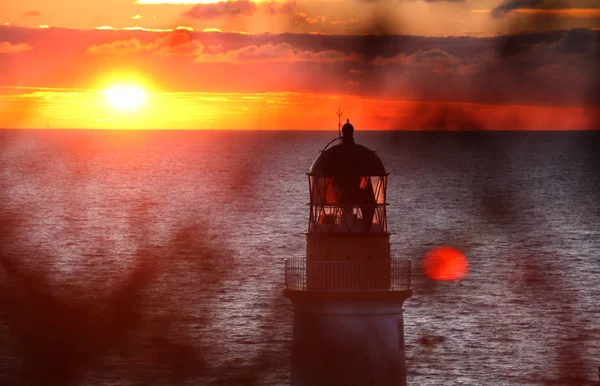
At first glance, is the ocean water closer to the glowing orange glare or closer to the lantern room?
the glowing orange glare

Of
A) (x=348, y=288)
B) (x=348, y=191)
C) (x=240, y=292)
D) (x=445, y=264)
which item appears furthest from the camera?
(x=445, y=264)

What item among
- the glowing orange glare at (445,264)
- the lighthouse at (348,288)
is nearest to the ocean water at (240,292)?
the glowing orange glare at (445,264)

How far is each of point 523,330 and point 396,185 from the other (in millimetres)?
98799

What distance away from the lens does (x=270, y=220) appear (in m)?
108

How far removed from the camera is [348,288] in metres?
23.0

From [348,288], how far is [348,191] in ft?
6.43

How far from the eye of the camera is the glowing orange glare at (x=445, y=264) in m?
75.1

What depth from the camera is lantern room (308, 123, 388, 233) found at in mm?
Result: 23344

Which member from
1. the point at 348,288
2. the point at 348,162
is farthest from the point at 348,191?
the point at 348,288

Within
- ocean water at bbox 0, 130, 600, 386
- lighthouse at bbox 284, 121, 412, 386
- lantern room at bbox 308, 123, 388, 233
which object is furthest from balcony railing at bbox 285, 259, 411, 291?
ocean water at bbox 0, 130, 600, 386

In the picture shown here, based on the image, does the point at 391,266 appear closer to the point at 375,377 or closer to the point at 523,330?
the point at 375,377

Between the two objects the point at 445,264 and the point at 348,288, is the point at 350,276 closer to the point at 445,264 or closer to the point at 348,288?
the point at 348,288

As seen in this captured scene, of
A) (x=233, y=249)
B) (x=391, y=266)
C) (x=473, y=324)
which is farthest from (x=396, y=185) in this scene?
(x=391, y=266)

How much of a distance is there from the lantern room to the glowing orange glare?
5013 cm
